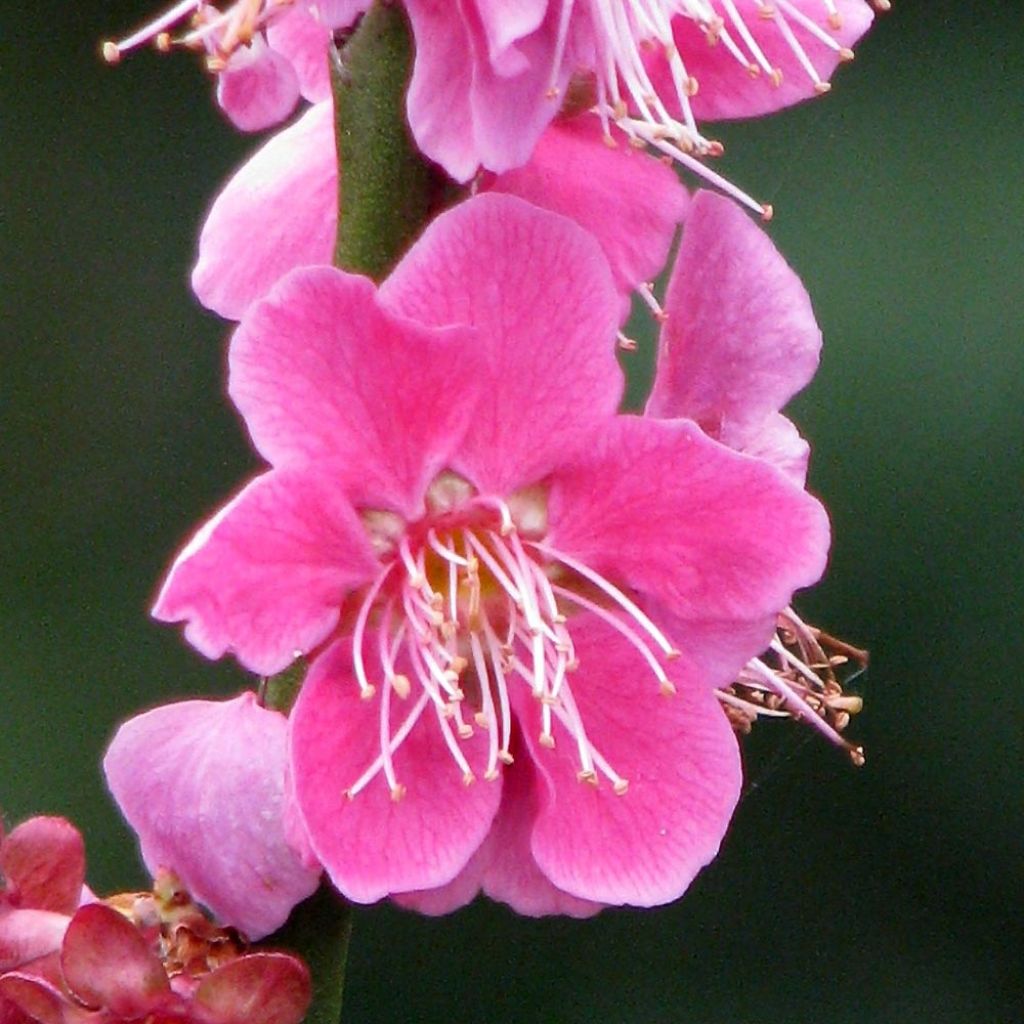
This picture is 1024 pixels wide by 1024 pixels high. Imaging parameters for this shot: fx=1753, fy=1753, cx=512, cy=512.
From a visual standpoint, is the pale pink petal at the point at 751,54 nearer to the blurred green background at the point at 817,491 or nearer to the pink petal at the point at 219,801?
the pink petal at the point at 219,801

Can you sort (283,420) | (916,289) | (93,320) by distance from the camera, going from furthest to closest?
(93,320), (916,289), (283,420)

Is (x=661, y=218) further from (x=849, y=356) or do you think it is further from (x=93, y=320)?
(x=93, y=320)

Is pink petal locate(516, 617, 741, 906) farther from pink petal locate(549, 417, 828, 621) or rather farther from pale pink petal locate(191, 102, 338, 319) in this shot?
pale pink petal locate(191, 102, 338, 319)

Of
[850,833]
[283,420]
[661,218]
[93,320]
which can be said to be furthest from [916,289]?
[283,420]

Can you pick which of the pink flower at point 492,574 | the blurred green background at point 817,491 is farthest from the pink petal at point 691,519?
the blurred green background at point 817,491

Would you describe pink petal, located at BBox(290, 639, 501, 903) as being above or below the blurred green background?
above

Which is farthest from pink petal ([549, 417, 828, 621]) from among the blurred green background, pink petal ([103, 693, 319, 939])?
the blurred green background
